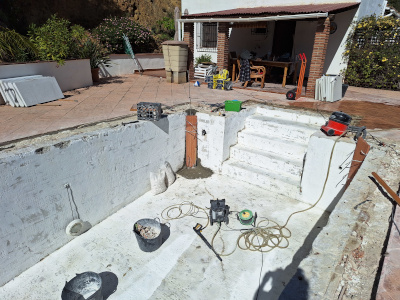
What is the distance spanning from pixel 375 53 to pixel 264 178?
7.55 meters

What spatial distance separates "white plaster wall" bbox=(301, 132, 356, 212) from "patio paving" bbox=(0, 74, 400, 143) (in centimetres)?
270

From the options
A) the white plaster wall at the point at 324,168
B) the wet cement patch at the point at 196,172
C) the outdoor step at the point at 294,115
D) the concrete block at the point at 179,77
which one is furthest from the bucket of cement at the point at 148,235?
the concrete block at the point at 179,77

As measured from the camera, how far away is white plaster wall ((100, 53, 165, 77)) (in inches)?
465

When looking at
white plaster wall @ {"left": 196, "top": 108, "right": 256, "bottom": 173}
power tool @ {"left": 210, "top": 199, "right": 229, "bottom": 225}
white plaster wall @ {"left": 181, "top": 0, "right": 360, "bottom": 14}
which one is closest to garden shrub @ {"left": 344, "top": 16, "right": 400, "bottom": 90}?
white plaster wall @ {"left": 181, "top": 0, "right": 360, "bottom": 14}

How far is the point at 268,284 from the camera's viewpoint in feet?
12.3

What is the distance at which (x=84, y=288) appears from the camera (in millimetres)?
3594

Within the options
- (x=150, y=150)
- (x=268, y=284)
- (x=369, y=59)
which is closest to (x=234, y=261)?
(x=268, y=284)

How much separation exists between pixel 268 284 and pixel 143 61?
12529mm

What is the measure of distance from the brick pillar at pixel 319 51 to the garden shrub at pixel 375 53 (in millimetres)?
2985

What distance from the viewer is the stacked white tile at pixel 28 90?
21.6 feet

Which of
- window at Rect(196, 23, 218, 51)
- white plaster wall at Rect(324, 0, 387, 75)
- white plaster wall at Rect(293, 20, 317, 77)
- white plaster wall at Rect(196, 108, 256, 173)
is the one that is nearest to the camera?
white plaster wall at Rect(196, 108, 256, 173)

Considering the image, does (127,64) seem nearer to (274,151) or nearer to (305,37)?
(305,37)

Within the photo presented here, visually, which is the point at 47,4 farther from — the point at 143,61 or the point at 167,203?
the point at 167,203

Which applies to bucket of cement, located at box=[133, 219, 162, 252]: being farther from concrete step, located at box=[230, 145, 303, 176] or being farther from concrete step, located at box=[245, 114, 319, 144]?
concrete step, located at box=[245, 114, 319, 144]
